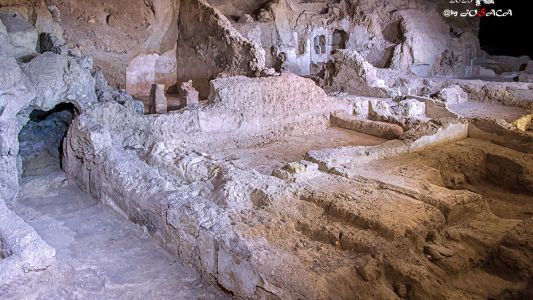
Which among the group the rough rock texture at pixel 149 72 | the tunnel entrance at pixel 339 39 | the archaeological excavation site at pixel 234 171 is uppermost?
the tunnel entrance at pixel 339 39

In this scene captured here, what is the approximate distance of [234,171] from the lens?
269 inches

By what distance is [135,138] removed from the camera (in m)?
8.45

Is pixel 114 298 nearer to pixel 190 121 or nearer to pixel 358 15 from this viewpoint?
pixel 190 121

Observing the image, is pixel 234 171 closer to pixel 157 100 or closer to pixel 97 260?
pixel 97 260

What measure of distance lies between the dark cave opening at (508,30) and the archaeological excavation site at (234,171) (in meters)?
10.3

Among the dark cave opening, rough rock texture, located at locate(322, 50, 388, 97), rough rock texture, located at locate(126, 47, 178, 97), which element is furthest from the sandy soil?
the dark cave opening

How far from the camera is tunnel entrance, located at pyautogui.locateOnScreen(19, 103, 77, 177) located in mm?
9359

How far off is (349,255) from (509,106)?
32.6 ft

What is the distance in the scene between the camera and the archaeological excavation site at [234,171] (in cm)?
505

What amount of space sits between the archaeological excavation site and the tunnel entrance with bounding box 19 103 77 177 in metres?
0.05

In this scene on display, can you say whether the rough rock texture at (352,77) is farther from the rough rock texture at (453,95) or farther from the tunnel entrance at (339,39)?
the tunnel entrance at (339,39)

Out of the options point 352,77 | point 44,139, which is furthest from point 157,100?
point 352,77

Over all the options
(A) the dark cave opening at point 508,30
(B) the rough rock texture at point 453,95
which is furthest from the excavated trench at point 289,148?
(A) the dark cave opening at point 508,30

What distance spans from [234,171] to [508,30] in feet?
78.5
